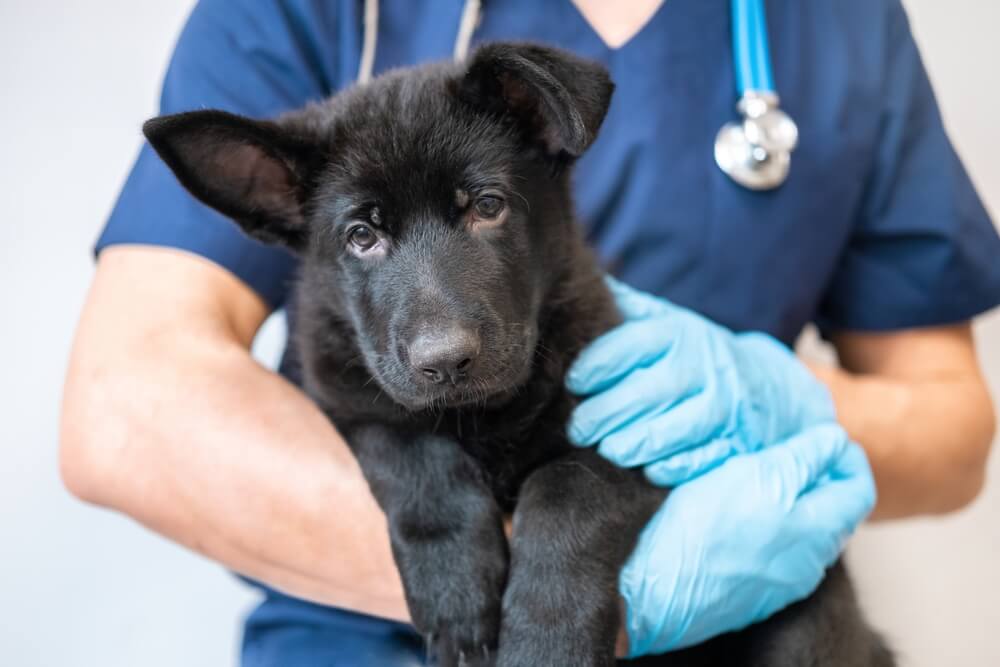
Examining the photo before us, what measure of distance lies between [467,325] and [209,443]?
47 cm

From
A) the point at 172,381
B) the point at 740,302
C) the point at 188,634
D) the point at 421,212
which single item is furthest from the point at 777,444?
the point at 188,634

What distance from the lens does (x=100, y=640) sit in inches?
82.4

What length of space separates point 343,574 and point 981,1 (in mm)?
2374

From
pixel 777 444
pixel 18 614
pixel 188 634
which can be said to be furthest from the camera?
pixel 188 634

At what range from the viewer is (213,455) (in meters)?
1.21

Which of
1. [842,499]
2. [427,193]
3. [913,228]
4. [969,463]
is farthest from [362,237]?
[969,463]

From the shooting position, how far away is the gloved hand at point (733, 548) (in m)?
1.19

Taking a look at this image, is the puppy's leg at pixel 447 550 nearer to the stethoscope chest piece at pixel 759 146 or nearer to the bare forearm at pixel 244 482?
the bare forearm at pixel 244 482

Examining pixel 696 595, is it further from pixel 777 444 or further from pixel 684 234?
pixel 684 234

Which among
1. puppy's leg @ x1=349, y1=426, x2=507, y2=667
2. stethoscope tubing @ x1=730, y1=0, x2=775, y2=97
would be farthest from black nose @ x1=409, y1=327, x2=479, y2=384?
stethoscope tubing @ x1=730, y1=0, x2=775, y2=97

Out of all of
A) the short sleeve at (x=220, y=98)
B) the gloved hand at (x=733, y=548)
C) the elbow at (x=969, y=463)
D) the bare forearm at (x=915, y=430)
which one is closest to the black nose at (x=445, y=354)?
the gloved hand at (x=733, y=548)

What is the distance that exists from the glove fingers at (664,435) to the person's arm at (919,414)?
47 cm

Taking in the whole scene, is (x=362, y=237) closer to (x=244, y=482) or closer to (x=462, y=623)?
(x=244, y=482)

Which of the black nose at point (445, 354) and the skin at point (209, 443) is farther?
the skin at point (209, 443)
